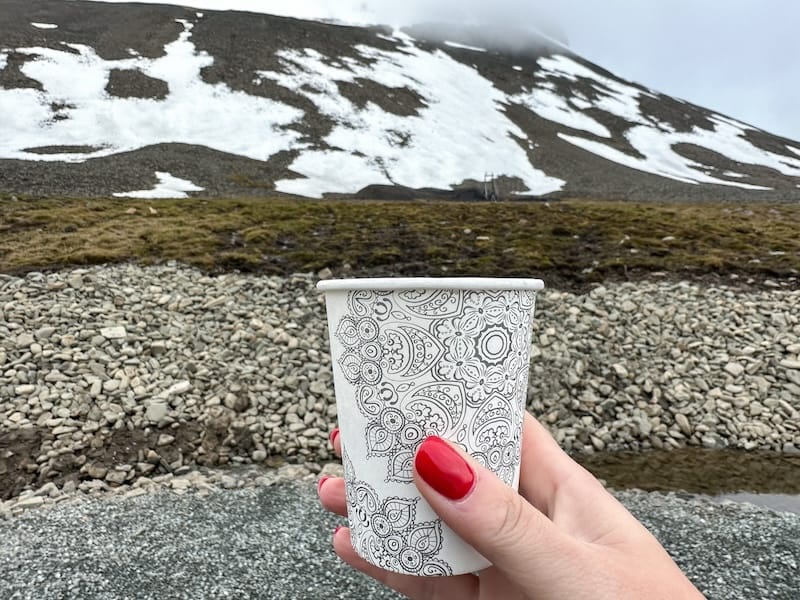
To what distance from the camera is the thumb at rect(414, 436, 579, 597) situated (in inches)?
55.5

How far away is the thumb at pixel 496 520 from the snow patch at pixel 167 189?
26195 mm

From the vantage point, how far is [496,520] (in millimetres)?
1401

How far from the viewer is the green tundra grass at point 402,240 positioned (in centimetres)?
1198

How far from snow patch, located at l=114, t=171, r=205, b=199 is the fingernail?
26151mm

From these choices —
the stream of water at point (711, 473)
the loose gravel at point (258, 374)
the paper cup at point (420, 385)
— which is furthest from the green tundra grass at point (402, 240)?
the paper cup at point (420, 385)

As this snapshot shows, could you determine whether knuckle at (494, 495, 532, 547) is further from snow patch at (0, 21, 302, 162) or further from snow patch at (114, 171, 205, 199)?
snow patch at (0, 21, 302, 162)

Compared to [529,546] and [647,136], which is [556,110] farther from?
[529,546]

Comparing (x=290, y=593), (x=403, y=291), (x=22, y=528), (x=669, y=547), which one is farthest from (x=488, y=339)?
(x=22, y=528)

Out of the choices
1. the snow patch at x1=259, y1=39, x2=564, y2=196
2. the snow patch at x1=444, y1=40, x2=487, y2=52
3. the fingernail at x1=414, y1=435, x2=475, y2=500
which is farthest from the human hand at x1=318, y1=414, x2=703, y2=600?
the snow patch at x1=444, y1=40, x2=487, y2=52

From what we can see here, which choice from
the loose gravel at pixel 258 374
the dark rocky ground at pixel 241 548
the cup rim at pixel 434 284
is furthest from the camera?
the loose gravel at pixel 258 374

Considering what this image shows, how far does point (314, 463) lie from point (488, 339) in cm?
600

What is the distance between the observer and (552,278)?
38.5 ft

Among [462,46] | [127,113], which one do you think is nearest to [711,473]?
[127,113]

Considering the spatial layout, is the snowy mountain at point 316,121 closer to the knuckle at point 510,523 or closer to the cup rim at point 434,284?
the cup rim at point 434,284
